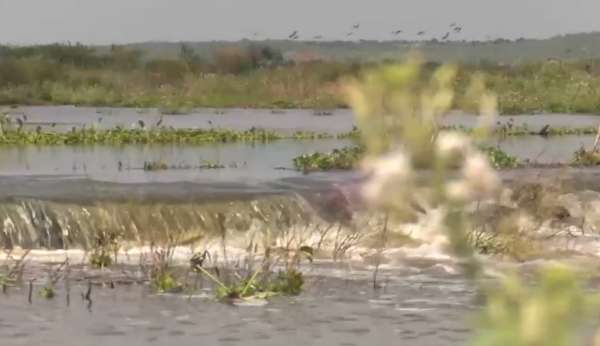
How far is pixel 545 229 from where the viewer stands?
50.6 ft

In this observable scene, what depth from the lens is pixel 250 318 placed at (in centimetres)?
1046

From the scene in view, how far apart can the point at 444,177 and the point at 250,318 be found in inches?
369

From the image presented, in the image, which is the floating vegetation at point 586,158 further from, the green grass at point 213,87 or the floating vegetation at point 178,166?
the green grass at point 213,87

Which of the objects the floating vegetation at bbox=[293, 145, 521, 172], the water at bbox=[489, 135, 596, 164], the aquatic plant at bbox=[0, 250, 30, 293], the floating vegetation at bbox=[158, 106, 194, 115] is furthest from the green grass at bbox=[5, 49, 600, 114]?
the aquatic plant at bbox=[0, 250, 30, 293]

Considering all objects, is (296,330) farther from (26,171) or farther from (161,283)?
(26,171)

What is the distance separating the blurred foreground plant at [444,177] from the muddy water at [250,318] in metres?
8.43

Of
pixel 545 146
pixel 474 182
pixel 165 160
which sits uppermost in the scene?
pixel 545 146

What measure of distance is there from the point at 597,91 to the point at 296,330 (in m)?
35.5

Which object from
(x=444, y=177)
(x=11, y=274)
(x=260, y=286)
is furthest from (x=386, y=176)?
(x=11, y=274)

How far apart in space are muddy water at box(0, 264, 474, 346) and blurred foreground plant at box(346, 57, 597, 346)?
8434 mm

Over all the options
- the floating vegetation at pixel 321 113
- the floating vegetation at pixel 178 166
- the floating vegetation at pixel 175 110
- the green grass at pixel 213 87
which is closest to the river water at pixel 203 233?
the floating vegetation at pixel 178 166

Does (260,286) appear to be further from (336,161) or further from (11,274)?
(336,161)

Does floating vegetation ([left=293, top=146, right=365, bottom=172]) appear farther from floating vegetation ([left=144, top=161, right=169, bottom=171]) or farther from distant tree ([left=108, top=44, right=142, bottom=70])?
distant tree ([left=108, top=44, right=142, bottom=70])

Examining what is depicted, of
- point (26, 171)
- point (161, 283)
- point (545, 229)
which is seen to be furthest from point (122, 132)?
point (161, 283)
